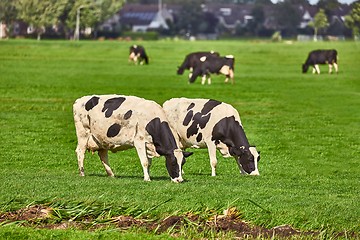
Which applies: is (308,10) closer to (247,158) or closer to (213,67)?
(247,158)

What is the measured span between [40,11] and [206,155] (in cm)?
10971

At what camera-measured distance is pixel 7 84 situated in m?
52.8

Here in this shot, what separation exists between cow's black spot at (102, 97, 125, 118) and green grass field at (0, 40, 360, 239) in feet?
3.71

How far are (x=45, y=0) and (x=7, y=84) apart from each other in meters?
83.2

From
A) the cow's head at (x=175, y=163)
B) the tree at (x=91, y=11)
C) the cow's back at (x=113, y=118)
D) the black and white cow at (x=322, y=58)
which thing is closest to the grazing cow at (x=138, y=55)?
the black and white cow at (x=322, y=58)

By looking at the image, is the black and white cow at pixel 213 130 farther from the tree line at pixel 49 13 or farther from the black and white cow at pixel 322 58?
the tree line at pixel 49 13

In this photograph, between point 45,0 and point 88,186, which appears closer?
point 88,186

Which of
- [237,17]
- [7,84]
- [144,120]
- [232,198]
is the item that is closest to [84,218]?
[232,198]

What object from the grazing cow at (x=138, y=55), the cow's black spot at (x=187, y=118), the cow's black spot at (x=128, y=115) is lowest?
the grazing cow at (x=138, y=55)

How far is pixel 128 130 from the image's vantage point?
20000 mm

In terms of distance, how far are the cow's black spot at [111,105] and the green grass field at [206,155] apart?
3.71ft

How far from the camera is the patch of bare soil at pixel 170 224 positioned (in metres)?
15.5

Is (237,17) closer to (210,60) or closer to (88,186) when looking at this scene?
(210,60)

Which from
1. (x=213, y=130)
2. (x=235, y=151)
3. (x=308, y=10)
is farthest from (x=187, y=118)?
(x=308, y=10)
